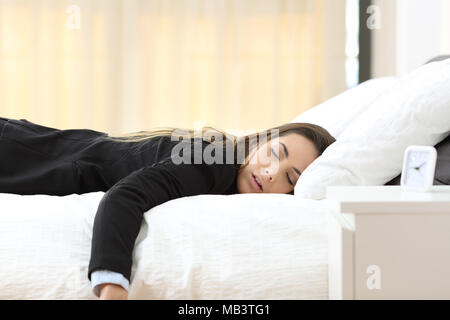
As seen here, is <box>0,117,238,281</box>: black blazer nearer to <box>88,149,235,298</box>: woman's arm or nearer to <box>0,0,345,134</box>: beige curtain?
<box>88,149,235,298</box>: woman's arm

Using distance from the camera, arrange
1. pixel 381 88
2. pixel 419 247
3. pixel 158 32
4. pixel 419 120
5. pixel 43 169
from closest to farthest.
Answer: pixel 419 247 < pixel 419 120 < pixel 43 169 < pixel 381 88 < pixel 158 32

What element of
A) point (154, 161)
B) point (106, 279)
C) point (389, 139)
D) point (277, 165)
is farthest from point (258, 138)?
point (106, 279)

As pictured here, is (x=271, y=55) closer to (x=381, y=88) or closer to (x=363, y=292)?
(x=381, y=88)

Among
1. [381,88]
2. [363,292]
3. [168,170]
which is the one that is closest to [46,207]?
[168,170]

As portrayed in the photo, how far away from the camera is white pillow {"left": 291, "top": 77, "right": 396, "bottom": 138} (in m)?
1.55

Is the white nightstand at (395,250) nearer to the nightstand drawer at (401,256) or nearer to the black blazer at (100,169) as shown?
the nightstand drawer at (401,256)

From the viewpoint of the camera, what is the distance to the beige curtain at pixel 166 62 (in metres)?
2.97

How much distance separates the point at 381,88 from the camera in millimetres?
1638

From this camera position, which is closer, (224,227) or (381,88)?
(224,227)

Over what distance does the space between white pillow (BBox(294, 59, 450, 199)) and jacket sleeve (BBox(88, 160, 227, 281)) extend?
224 millimetres

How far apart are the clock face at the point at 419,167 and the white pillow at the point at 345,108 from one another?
59 cm

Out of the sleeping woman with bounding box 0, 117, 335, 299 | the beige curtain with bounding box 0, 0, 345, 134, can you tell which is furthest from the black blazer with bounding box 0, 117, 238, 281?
the beige curtain with bounding box 0, 0, 345, 134

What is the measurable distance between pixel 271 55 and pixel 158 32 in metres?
0.64

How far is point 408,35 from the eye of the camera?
95.0 inches
